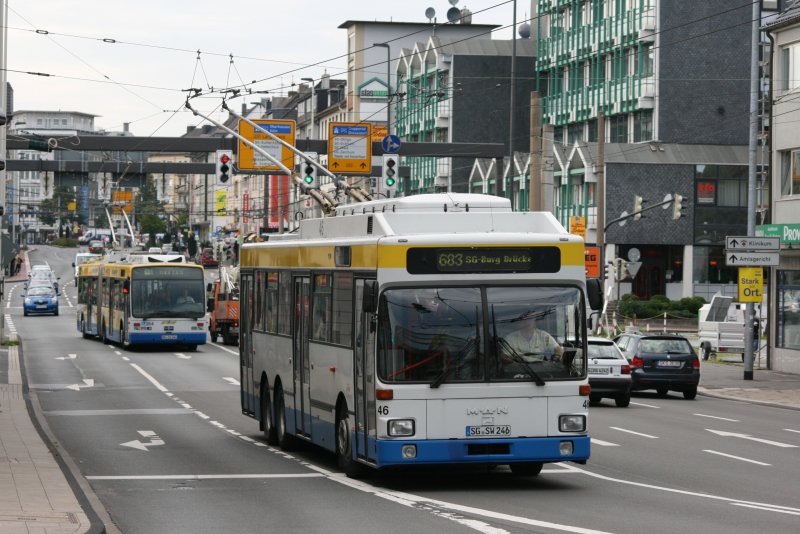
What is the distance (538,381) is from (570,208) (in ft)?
226

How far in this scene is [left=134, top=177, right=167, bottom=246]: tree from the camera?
16104cm

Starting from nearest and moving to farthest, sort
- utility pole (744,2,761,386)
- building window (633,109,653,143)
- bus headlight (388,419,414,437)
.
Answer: bus headlight (388,419,414,437) → utility pole (744,2,761,386) → building window (633,109,653,143)

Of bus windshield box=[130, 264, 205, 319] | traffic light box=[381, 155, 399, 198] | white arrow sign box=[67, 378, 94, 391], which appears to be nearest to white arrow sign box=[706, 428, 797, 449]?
white arrow sign box=[67, 378, 94, 391]

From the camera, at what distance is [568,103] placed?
289 ft

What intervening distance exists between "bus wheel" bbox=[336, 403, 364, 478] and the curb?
2.70m

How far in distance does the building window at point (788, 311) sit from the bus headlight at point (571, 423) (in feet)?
91.8

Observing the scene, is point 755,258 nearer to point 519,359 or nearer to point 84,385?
point 84,385

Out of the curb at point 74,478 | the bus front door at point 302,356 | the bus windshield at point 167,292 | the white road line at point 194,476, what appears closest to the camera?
the curb at point 74,478

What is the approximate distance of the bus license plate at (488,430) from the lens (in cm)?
1497

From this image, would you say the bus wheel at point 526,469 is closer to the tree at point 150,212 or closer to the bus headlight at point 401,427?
the bus headlight at point 401,427

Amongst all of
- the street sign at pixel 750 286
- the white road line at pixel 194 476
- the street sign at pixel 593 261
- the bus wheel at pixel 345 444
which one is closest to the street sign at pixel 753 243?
the street sign at pixel 750 286

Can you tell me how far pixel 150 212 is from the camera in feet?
541

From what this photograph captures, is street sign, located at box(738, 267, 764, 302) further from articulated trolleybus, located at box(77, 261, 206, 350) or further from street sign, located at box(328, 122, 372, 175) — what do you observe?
articulated trolleybus, located at box(77, 261, 206, 350)

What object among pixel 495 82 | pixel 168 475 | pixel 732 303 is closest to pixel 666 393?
pixel 732 303
